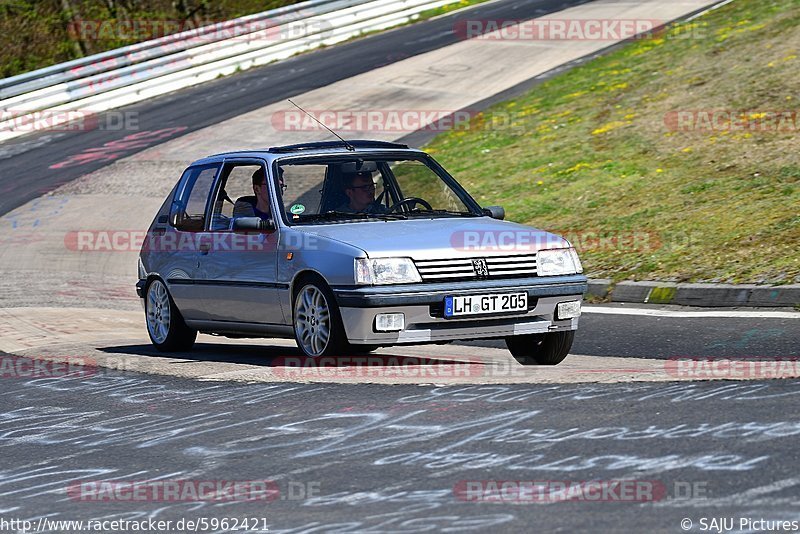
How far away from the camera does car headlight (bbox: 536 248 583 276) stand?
949 centimetres

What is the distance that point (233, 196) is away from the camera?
11.1m

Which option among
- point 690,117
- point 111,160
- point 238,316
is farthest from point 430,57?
point 238,316

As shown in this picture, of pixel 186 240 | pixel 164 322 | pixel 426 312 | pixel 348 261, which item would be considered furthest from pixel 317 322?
pixel 164 322

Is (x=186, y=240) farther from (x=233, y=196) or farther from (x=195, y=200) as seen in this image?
(x=233, y=196)

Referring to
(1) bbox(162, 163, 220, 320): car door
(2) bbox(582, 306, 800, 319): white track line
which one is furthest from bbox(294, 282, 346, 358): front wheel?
(2) bbox(582, 306, 800, 319): white track line

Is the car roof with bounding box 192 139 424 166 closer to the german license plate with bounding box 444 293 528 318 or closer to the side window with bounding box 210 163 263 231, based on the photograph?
the side window with bounding box 210 163 263 231

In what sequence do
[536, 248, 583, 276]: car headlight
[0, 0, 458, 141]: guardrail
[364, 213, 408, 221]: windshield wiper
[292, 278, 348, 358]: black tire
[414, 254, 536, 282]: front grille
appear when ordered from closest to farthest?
1. [414, 254, 536, 282]: front grille
2. [292, 278, 348, 358]: black tire
3. [536, 248, 583, 276]: car headlight
4. [364, 213, 408, 221]: windshield wiper
5. [0, 0, 458, 141]: guardrail

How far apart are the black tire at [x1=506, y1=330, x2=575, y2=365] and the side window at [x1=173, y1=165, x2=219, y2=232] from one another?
Result: 2860 mm

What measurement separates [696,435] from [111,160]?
20851 millimetres

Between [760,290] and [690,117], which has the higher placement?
[690,117]

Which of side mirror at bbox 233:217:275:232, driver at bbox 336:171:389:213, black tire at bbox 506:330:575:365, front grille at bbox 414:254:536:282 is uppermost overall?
driver at bbox 336:171:389:213

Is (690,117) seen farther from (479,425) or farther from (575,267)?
(479,425)

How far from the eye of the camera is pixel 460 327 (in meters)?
9.16

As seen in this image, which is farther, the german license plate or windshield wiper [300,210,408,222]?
windshield wiper [300,210,408,222]
